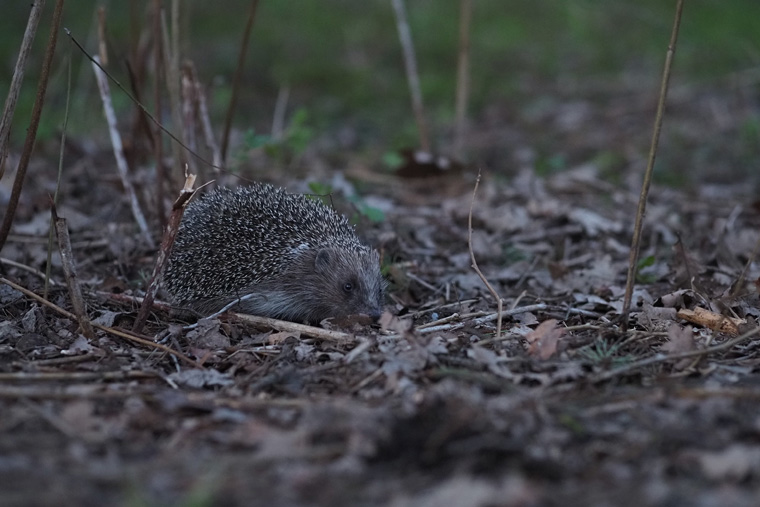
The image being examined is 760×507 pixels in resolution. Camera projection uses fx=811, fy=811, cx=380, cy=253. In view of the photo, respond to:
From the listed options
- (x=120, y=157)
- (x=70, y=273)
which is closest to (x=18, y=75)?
(x=70, y=273)

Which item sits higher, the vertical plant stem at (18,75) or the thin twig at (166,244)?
the vertical plant stem at (18,75)

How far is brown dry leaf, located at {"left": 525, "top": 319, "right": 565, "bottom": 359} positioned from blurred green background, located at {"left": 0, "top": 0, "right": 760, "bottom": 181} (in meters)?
7.63

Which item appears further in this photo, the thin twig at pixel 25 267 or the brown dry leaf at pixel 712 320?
the thin twig at pixel 25 267

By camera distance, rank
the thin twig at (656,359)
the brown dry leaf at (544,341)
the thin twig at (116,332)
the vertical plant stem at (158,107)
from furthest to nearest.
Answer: the vertical plant stem at (158,107)
the thin twig at (116,332)
the brown dry leaf at (544,341)
the thin twig at (656,359)

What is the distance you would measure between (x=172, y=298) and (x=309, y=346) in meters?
1.66

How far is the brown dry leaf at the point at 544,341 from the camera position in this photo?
15.8 feet

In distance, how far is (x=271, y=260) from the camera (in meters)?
6.75

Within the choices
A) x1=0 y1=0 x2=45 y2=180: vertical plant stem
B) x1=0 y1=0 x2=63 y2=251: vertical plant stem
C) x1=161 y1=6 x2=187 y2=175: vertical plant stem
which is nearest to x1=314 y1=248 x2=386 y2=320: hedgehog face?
x1=161 y1=6 x2=187 y2=175: vertical plant stem

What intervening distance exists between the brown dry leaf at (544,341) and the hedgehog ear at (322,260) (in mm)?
2371

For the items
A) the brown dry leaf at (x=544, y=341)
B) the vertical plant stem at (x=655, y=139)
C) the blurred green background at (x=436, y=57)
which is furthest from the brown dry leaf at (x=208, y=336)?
the blurred green background at (x=436, y=57)

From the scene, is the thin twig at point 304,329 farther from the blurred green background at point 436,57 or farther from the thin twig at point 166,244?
the blurred green background at point 436,57

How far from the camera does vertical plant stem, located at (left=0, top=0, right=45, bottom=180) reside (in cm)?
518

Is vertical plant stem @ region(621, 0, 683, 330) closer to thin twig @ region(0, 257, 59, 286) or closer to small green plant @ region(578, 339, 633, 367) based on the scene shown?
small green plant @ region(578, 339, 633, 367)

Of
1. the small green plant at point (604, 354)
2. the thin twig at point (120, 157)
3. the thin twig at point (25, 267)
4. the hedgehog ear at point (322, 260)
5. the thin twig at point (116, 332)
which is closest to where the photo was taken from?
the small green plant at point (604, 354)
